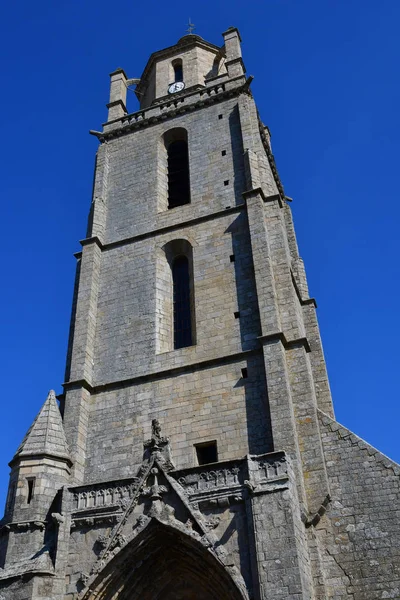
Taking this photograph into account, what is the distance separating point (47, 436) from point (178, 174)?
30.8ft

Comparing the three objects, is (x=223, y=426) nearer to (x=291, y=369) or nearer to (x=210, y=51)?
(x=291, y=369)

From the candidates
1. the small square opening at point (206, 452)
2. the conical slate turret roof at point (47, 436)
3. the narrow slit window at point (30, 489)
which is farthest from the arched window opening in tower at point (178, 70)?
the narrow slit window at point (30, 489)

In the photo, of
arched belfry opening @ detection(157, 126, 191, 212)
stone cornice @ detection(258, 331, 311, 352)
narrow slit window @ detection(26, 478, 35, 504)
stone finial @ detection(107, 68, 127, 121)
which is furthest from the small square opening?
stone finial @ detection(107, 68, 127, 121)

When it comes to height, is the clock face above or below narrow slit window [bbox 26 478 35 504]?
above

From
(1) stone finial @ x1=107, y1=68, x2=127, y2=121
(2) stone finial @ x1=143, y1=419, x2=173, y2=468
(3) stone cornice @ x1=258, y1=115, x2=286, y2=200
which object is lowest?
(2) stone finial @ x1=143, y1=419, x2=173, y2=468

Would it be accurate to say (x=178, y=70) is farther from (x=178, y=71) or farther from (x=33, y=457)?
(x=33, y=457)

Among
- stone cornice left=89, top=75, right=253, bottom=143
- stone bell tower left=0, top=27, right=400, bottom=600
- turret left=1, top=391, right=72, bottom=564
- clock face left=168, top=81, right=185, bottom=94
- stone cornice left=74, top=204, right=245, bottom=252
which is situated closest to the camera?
stone bell tower left=0, top=27, right=400, bottom=600

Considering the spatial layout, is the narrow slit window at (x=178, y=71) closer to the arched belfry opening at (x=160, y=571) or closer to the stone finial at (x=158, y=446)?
the stone finial at (x=158, y=446)

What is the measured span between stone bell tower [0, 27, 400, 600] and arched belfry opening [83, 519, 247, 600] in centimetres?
2

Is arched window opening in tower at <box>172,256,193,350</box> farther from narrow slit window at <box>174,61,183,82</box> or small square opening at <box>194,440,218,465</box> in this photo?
narrow slit window at <box>174,61,183,82</box>

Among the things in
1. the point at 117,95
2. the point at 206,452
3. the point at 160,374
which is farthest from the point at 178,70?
the point at 206,452

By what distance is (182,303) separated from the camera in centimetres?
1571

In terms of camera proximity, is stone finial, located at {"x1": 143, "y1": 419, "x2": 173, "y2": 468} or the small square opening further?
the small square opening

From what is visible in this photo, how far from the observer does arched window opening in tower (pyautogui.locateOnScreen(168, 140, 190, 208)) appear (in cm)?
1855
